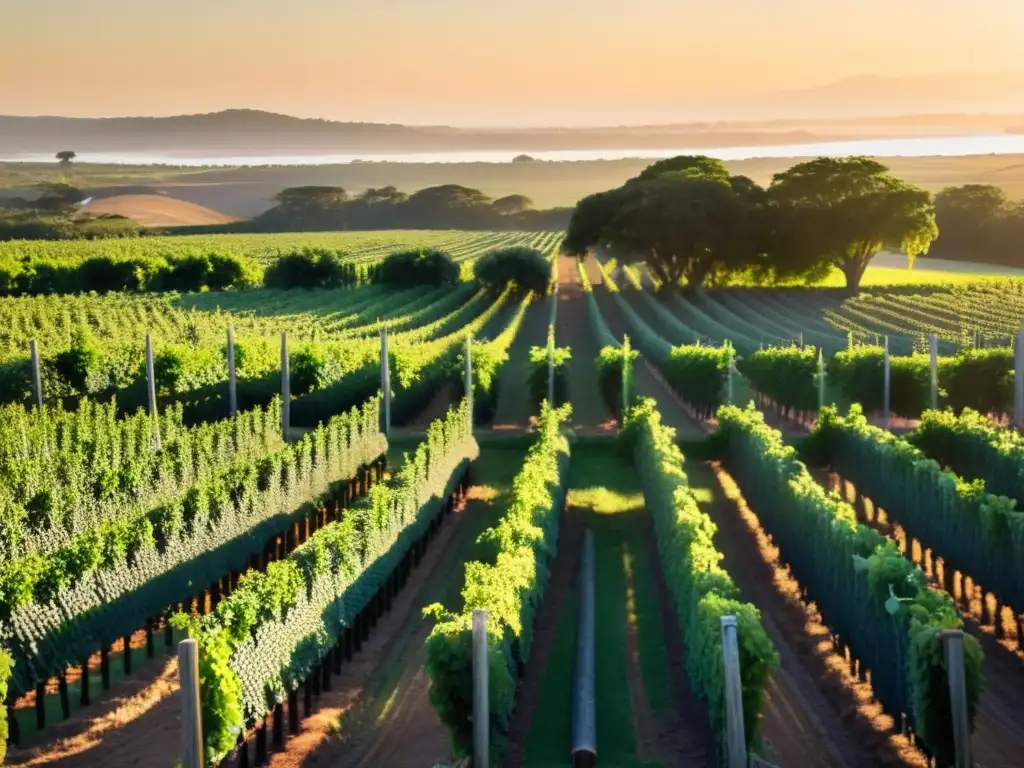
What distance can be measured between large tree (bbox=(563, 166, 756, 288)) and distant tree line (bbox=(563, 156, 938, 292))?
0.16 ft

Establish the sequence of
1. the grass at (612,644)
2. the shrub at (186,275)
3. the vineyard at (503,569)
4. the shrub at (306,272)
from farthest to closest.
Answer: the shrub at (186,275), the shrub at (306,272), the grass at (612,644), the vineyard at (503,569)

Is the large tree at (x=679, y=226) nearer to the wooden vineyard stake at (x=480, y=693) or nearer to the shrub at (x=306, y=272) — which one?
the shrub at (x=306, y=272)

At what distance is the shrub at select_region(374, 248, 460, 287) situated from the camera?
68500mm

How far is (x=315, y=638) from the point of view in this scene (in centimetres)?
1311

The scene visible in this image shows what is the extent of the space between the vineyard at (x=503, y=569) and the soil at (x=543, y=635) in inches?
2.3

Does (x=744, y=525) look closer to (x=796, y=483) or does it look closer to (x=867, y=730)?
(x=796, y=483)

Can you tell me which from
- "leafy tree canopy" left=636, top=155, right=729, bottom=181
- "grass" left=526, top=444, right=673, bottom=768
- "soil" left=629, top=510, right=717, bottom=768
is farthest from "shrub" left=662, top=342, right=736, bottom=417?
"leafy tree canopy" left=636, top=155, right=729, bottom=181

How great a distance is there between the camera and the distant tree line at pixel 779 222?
61594 mm

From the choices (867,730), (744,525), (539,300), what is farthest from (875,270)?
(867,730)

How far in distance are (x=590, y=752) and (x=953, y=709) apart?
9.30 feet

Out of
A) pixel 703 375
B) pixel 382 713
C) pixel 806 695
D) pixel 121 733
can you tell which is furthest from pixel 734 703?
pixel 703 375

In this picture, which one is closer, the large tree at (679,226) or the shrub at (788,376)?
the shrub at (788,376)

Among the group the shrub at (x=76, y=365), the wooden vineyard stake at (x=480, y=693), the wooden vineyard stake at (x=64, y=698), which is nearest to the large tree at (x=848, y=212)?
the shrub at (x=76, y=365)

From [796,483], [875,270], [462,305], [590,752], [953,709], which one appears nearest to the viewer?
[953,709]
